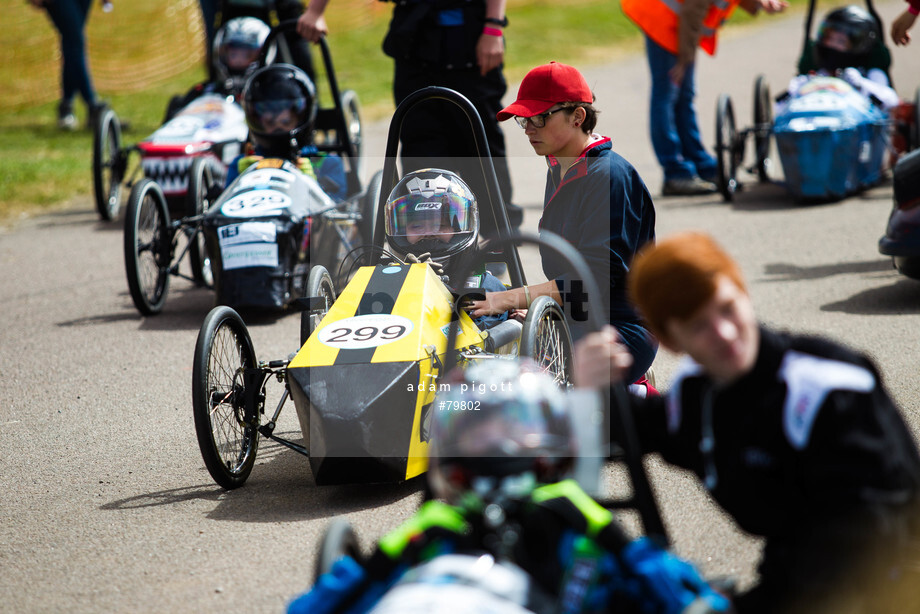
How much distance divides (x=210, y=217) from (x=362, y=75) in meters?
12.0

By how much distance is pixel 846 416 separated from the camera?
214 cm

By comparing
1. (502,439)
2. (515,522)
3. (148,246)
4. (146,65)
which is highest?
(502,439)

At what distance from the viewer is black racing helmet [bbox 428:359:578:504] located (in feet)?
7.53

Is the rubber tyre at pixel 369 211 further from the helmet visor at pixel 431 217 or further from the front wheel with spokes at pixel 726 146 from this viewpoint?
the front wheel with spokes at pixel 726 146

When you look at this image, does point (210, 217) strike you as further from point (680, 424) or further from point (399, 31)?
point (680, 424)

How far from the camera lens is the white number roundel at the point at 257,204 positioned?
6176 mm

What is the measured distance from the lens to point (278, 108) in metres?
7.04

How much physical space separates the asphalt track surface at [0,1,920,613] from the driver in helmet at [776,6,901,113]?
0.96m

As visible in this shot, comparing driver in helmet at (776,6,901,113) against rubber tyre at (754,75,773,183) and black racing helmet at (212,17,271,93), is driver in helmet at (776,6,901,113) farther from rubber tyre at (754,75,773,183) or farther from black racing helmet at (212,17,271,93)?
black racing helmet at (212,17,271,93)

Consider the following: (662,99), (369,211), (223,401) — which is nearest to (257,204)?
(369,211)

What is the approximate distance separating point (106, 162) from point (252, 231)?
149 inches

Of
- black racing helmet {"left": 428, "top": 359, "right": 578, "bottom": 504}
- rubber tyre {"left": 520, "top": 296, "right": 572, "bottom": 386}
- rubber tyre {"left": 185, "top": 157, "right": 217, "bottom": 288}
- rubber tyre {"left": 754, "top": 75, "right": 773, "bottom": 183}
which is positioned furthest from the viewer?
rubber tyre {"left": 754, "top": 75, "right": 773, "bottom": 183}

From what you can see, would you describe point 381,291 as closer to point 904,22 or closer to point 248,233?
point 248,233

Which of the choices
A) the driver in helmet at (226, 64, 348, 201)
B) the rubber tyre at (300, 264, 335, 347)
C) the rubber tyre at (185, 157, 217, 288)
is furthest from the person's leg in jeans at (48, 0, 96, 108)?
the rubber tyre at (300, 264, 335, 347)
